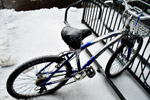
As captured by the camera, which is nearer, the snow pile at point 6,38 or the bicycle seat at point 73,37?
the bicycle seat at point 73,37

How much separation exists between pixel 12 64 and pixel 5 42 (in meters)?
0.74

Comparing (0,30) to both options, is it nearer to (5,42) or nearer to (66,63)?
(5,42)

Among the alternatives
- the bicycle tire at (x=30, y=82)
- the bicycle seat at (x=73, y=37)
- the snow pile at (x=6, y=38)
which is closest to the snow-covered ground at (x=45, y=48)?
the snow pile at (x=6, y=38)

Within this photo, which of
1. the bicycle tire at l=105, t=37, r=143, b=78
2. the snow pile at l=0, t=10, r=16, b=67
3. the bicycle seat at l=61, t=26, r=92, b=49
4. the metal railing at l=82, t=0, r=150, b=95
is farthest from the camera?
the snow pile at l=0, t=10, r=16, b=67

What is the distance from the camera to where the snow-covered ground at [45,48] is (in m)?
2.39

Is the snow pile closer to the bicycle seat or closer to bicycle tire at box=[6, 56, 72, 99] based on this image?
bicycle tire at box=[6, 56, 72, 99]

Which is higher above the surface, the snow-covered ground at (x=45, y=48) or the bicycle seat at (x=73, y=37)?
the bicycle seat at (x=73, y=37)

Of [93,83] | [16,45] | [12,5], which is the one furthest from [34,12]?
[93,83]

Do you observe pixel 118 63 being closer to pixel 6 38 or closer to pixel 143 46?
pixel 143 46

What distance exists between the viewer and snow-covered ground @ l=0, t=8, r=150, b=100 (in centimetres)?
239

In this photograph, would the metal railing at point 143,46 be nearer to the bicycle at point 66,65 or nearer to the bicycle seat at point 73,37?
the bicycle at point 66,65

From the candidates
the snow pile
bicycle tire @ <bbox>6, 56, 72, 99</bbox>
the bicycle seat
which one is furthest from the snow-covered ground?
the bicycle seat

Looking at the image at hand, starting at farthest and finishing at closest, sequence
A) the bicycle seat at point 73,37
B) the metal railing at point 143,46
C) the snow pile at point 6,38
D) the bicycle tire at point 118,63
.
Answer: the snow pile at point 6,38 → the metal railing at point 143,46 → the bicycle tire at point 118,63 → the bicycle seat at point 73,37

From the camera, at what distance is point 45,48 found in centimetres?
317
